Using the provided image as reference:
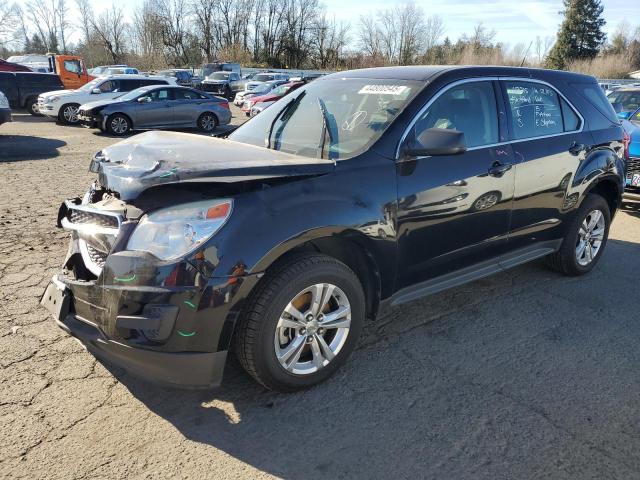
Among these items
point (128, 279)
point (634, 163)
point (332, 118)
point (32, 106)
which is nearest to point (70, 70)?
point (32, 106)

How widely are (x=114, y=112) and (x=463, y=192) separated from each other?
13.7m

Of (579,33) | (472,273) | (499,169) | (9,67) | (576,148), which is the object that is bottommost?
(472,273)

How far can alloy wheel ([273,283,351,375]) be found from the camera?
113 inches

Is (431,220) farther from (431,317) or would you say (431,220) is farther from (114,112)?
(114,112)

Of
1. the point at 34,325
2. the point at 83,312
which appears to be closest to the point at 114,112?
the point at 34,325

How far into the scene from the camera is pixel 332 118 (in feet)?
12.0

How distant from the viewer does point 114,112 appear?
15.0m

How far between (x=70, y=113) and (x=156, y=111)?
346 centimetres

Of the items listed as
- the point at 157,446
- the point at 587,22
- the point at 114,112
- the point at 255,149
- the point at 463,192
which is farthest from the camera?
the point at 587,22

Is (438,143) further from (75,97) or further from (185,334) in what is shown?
(75,97)

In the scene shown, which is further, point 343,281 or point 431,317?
point 431,317

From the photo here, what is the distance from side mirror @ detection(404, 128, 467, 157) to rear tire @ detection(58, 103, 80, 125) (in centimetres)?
1651

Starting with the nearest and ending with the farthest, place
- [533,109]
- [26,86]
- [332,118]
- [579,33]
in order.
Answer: [332,118] → [533,109] → [26,86] → [579,33]

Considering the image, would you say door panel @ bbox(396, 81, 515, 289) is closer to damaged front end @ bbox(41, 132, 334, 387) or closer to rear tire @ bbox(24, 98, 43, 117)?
damaged front end @ bbox(41, 132, 334, 387)
